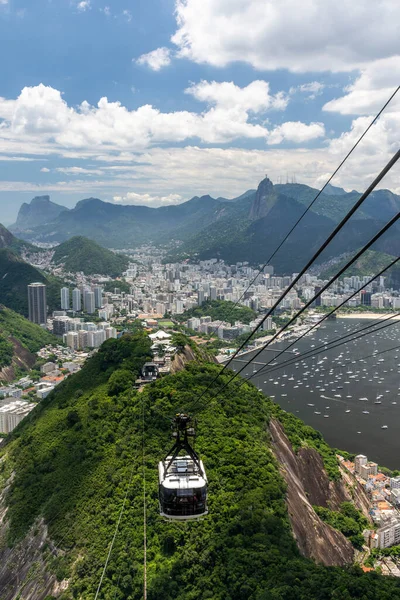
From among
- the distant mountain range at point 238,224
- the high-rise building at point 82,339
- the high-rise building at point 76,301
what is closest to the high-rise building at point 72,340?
the high-rise building at point 82,339

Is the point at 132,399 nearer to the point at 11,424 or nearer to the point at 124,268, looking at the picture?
the point at 11,424

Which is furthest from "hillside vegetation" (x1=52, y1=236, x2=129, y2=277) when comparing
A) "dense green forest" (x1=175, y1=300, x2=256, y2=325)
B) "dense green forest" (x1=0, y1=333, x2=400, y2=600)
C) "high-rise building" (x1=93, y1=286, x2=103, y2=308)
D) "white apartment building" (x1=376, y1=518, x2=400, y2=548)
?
"white apartment building" (x1=376, y1=518, x2=400, y2=548)

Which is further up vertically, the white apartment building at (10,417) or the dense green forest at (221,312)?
the dense green forest at (221,312)

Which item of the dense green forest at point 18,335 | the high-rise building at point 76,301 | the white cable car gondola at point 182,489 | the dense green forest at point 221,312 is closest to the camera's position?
the white cable car gondola at point 182,489

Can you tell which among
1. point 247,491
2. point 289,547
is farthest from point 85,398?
point 289,547

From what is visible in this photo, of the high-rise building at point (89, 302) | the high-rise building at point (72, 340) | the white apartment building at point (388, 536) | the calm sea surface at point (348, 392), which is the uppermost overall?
the high-rise building at point (89, 302)

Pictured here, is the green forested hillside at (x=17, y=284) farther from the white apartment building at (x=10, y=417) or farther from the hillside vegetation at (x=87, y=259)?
the white apartment building at (x=10, y=417)

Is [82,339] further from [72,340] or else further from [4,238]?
[4,238]

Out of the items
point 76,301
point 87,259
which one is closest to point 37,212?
point 87,259
